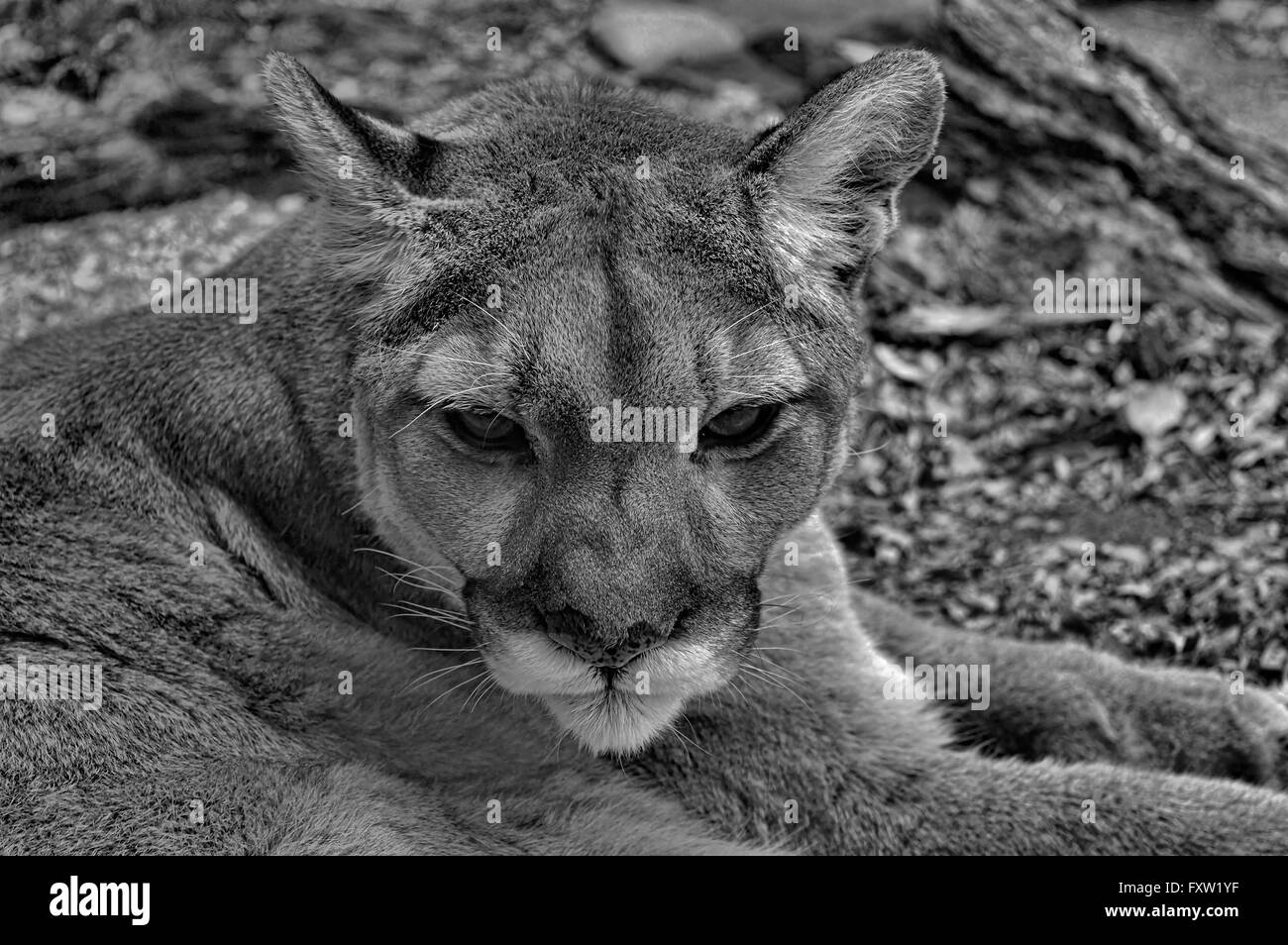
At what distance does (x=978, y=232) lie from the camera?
1055 centimetres

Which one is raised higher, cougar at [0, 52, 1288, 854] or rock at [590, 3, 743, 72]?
rock at [590, 3, 743, 72]

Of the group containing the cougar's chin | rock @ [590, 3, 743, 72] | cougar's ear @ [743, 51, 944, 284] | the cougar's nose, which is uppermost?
rock @ [590, 3, 743, 72]

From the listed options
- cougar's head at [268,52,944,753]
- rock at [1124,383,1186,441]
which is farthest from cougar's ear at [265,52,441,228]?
rock at [1124,383,1186,441]

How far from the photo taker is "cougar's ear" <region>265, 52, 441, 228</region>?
18.1 feet

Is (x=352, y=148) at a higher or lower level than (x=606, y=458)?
higher

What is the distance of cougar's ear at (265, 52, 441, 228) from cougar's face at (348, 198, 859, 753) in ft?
1.50

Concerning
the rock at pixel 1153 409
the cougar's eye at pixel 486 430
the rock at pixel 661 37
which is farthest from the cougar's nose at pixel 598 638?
the rock at pixel 661 37

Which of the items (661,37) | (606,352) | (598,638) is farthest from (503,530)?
(661,37)

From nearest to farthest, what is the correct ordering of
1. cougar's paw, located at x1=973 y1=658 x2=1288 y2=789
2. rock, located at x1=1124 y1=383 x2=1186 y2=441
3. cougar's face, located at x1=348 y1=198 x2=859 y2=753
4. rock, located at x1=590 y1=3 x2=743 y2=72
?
cougar's face, located at x1=348 y1=198 x2=859 y2=753
cougar's paw, located at x1=973 y1=658 x2=1288 y2=789
rock, located at x1=1124 y1=383 x2=1186 y2=441
rock, located at x1=590 y1=3 x2=743 y2=72

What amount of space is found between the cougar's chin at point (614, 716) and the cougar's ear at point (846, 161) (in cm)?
181

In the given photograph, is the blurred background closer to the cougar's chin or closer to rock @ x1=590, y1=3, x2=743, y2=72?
rock @ x1=590, y1=3, x2=743, y2=72

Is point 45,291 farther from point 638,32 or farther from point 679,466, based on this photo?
point 679,466

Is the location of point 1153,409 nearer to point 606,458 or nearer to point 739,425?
point 739,425

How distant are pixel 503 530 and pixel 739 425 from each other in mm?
994
